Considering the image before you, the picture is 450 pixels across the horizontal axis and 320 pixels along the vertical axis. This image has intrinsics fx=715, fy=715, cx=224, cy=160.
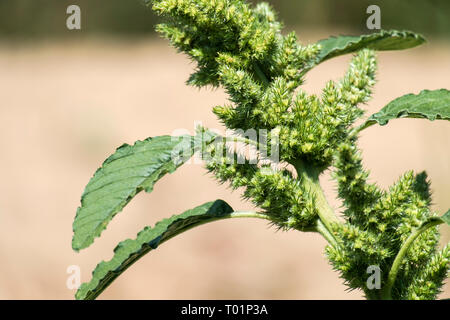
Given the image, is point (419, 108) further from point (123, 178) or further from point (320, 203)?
point (123, 178)

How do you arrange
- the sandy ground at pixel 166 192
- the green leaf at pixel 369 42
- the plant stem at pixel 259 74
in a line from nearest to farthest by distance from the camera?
the plant stem at pixel 259 74
the green leaf at pixel 369 42
the sandy ground at pixel 166 192

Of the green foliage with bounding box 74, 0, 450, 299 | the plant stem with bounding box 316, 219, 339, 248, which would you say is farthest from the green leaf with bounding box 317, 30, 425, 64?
the plant stem with bounding box 316, 219, 339, 248

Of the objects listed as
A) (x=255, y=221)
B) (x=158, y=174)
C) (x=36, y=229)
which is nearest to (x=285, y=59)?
(x=158, y=174)

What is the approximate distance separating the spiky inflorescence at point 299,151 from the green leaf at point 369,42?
115mm

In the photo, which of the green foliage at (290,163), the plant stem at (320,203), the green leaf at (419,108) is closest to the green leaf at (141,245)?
the green foliage at (290,163)

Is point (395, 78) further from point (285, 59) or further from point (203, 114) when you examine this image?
point (285, 59)

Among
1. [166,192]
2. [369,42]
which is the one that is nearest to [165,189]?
[166,192]

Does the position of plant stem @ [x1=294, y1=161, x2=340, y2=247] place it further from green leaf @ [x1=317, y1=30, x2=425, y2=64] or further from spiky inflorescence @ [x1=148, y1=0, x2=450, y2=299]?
green leaf @ [x1=317, y1=30, x2=425, y2=64]

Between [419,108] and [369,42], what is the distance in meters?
0.21

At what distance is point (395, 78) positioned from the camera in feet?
16.9

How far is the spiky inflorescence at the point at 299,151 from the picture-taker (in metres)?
0.90

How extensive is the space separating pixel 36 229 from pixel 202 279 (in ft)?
3.60

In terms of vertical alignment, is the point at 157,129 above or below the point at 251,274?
above

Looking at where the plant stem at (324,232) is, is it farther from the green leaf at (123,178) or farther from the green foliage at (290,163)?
the green leaf at (123,178)
